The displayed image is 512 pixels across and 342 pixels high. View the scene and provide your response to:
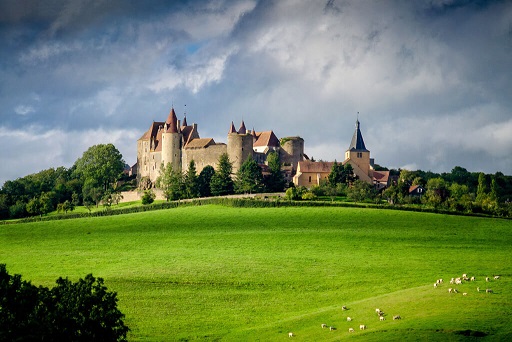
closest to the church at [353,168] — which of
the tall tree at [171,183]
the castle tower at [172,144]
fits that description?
the tall tree at [171,183]

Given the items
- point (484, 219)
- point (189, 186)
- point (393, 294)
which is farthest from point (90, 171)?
point (393, 294)

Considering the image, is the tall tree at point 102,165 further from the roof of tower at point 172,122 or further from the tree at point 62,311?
the tree at point 62,311

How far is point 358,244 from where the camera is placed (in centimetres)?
6088

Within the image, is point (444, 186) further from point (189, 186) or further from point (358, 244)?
point (358, 244)

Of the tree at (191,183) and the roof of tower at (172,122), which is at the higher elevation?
the roof of tower at (172,122)

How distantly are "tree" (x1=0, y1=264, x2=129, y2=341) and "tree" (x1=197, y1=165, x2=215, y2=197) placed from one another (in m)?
63.8

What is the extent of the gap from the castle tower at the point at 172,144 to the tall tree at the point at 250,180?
16.3 meters

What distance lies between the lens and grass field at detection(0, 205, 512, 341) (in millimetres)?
34656

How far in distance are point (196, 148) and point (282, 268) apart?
5784cm

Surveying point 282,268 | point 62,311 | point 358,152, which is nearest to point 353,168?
point 358,152

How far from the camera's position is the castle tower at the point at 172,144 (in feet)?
356

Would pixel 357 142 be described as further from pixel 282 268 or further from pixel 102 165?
pixel 282 268

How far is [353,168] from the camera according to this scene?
99.8 metres

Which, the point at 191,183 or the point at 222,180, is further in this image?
the point at 191,183
